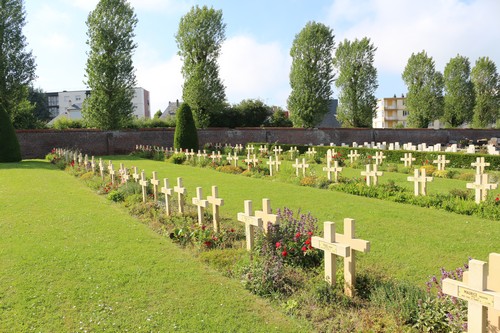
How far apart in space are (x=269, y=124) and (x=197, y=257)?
3674cm

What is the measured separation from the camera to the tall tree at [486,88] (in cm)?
4678

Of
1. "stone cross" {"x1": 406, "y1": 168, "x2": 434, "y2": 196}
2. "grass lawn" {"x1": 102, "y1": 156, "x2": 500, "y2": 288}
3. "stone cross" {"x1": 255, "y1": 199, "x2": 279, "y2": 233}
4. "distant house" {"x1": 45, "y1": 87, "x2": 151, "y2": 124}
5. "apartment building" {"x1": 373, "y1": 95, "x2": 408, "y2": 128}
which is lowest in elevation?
"grass lawn" {"x1": 102, "y1": 156, "x2": 500, "y2": 288}

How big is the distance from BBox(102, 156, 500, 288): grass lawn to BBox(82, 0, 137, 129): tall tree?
70.8 feet

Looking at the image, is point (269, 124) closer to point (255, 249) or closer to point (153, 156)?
point (153, 156)

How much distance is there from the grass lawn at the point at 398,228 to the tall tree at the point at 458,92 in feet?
133

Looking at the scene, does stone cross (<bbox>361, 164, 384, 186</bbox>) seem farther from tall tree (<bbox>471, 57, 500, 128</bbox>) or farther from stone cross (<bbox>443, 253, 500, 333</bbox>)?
tall tree (<bbox>471, 57, 500, 128</bbox>)

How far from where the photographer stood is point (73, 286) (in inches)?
184

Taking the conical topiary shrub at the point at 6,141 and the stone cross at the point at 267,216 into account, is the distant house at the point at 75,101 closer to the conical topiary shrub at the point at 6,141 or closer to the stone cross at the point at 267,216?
the conical topiary shrub at the point at 6,141

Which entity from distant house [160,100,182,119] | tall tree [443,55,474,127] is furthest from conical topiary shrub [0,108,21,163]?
tall tree [443,55,474,127]

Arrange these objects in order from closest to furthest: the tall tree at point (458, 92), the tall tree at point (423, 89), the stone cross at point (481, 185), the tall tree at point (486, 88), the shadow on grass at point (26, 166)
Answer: the stone cross at point (481, 185) → the shadow on grass at point (26, 166) → the tall tree at point (423, 89) → the tall tree at point (458, 92) → the tall tree at point (486, 88)

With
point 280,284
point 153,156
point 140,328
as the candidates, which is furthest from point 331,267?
point 153,156

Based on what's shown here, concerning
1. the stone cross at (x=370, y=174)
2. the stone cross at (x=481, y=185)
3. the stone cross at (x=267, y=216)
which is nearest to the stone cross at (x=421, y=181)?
the stone cross at (x=481, y=185)

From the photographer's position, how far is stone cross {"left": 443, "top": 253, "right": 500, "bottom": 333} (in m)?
2.81

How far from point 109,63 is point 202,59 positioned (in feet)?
25.6
